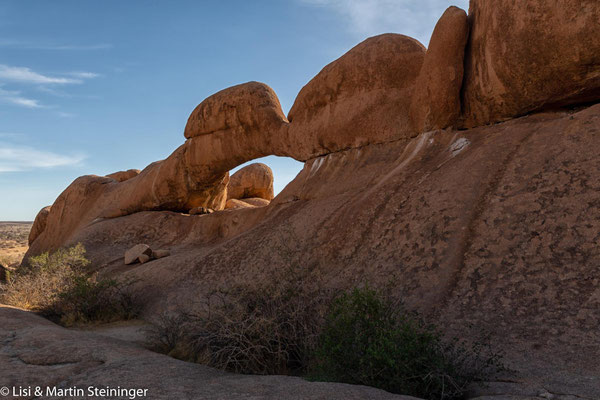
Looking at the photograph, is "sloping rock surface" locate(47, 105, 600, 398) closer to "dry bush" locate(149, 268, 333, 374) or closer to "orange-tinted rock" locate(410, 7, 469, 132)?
"orange-tinted rock" locate(410, 7, 469, 132)

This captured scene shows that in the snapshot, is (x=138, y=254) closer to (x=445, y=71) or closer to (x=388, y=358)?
(x=445, y=71)

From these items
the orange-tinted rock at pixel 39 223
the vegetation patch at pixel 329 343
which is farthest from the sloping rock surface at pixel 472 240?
the orange-tinted rock at pixel 39 223

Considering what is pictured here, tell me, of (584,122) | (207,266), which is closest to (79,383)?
(207,266)

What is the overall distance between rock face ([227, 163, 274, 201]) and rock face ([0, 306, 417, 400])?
16.6 meters

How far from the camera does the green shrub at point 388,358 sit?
2998 mm

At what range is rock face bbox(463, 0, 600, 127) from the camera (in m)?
5.44

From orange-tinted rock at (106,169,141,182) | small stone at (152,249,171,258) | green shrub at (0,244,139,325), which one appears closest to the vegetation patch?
green shrub at (0,244,139,325)

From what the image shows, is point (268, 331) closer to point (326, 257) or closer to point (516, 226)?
point (326, 257)

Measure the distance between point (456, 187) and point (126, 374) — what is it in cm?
457

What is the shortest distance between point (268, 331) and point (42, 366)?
211 cm

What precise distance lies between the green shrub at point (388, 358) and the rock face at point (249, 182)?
18.1 meters

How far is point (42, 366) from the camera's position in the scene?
379cm

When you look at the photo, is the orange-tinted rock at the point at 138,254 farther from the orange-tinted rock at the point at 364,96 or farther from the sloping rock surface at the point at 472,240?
the orange-tinted rock at the point at 364,96

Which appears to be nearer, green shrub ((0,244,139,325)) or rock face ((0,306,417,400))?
rock face ((0,306,417,400))
